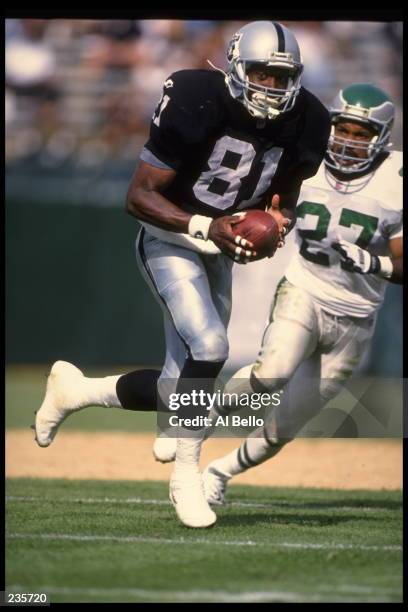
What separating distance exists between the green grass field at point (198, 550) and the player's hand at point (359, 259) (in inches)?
33.2

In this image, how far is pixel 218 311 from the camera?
3555mm

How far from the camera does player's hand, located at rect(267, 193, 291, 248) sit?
10.8ft

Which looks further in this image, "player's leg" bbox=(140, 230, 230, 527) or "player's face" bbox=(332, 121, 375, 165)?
"player's face" bbox=(332, 121, 375, 165)

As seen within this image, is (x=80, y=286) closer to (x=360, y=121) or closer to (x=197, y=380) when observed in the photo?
(x=360, y=121)

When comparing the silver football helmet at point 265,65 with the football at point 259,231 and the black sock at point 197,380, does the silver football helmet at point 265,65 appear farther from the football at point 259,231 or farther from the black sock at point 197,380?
the black sock at point 197,380

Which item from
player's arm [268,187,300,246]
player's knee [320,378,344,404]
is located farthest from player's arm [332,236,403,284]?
player's knee [320,378,344,404]

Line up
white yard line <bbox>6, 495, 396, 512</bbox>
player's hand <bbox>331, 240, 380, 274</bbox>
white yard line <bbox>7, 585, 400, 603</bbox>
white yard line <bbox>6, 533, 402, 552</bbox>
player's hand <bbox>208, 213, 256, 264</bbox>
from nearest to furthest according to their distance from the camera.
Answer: white yard line <bbox>7, 585, 400, 603</bbox> → white yard line <bbox>6, 533, 402, 552</bbox> → player's hand <bbox>208, 213, 256, 264</bbox> → player's hand <bbox>331, 240, 380, 274</bbox> → white yard line <bbox>6, 495, 396, 512</bbox>

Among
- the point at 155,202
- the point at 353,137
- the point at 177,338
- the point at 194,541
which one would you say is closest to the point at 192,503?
the point at 194,541

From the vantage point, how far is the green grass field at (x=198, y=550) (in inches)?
98.7

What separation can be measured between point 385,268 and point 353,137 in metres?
0.57

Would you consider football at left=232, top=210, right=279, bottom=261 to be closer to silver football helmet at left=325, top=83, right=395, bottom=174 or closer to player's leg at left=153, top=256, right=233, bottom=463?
player's leg at left=153, top=256, right=233, bottom=463

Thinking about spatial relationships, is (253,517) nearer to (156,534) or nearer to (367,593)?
(156,534)
